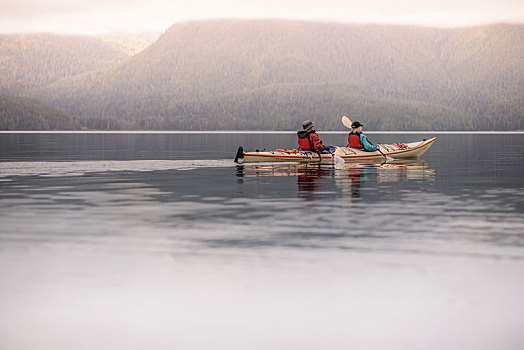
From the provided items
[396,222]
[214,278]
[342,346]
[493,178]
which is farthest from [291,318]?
[493,178]

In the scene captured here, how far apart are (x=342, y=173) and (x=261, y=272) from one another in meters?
22.5

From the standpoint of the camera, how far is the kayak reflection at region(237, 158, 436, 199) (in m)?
27.2

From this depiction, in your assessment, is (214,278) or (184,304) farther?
(214,278)

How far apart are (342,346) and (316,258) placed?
432 centimetres

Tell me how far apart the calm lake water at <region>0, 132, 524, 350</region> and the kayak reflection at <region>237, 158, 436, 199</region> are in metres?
3.87

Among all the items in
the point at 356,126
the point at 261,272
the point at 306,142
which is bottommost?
the point at 261,272

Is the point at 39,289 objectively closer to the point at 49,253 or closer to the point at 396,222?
the point at 49,253

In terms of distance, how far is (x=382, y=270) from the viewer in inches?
464

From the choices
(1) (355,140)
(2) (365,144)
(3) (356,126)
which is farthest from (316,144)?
(2) (365,144)

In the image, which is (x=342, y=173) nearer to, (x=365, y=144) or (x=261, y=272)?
(x=365, y=144)

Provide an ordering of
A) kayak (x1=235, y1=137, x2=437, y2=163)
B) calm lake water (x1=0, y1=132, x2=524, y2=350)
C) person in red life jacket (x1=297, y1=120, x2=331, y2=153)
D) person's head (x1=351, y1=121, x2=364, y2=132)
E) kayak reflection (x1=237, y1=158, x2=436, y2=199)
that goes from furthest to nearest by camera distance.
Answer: person's head (x1=351, y1=121, x2=364, y2=132), kayak (x1=235, y1=137, x2=437, y2=163), person in red life jacket (x1=297, y1=120, x2=331, y2=153), kayak reflection (x1=237, y1=158, x2=436, y2=199), calm lake water (x1=0, y1=132, x2=524, y2=350)

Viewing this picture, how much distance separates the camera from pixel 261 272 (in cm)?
1163

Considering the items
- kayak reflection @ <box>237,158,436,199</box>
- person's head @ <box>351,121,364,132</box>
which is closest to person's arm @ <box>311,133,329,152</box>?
kayak reflection @ <box>237,158,436,199</box>

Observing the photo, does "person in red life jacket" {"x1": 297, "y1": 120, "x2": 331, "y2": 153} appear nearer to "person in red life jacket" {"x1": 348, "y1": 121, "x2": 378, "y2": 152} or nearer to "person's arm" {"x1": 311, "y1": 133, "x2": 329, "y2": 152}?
"person's arm" {"x1": 311, "y1": 133, "x2": 329, "y2": 152}
